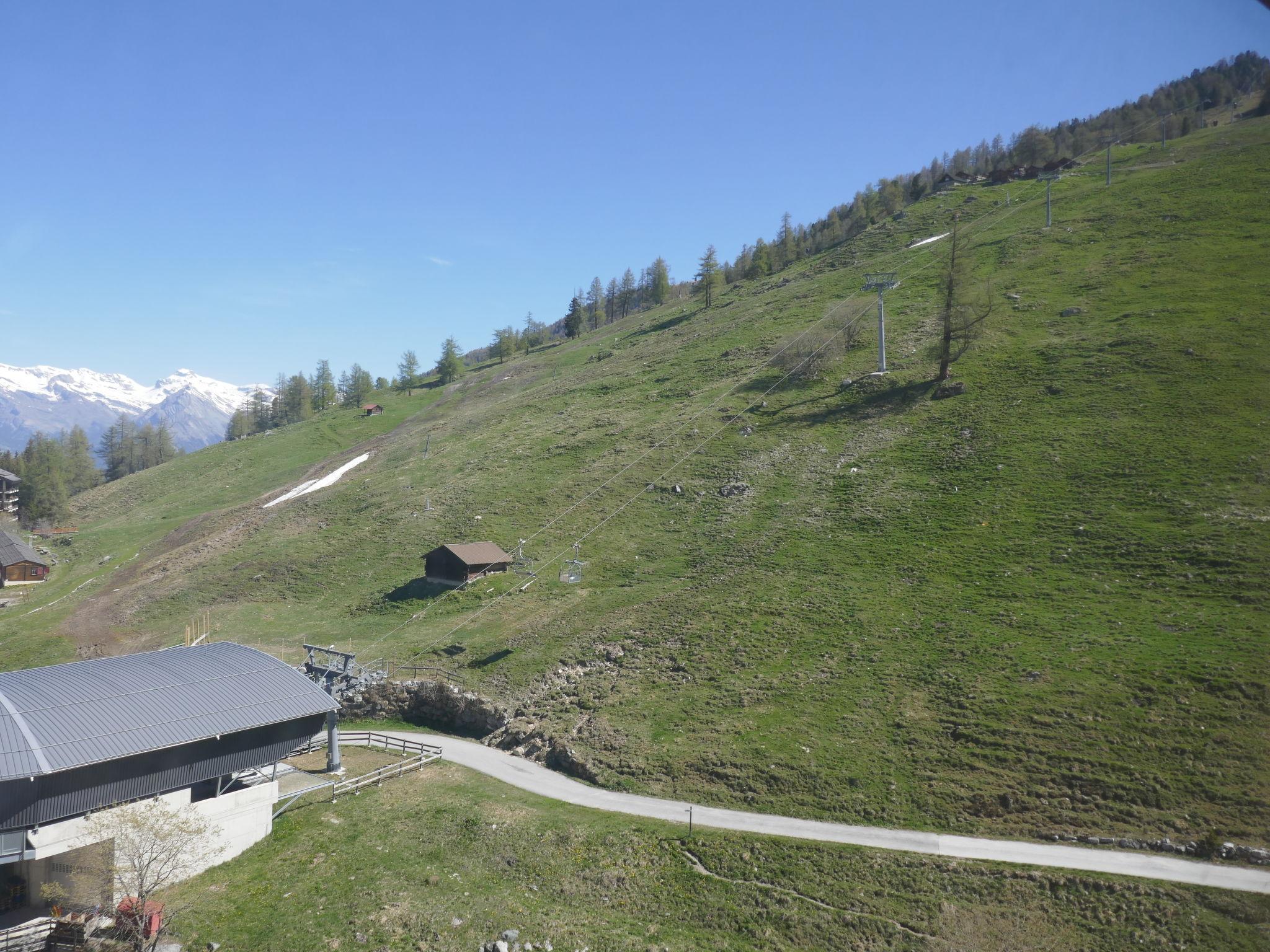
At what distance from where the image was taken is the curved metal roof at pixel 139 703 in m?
27.6

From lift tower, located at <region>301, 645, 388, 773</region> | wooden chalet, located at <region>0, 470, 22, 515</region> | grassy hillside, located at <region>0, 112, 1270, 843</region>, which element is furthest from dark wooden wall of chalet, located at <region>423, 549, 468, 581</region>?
wooden chalet, located at <region>0, 470, 22, 515</region>

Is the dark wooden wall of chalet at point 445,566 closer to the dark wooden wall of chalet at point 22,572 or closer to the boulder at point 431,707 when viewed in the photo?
the boulder at point 431,707

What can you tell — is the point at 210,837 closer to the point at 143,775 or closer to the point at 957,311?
the point at 143,775

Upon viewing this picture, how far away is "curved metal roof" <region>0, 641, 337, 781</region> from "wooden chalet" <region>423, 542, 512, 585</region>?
21356mm

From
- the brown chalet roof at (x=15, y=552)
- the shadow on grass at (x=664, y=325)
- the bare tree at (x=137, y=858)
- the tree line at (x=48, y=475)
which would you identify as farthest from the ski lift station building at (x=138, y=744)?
the shadow on grass at (x=664, y=325)

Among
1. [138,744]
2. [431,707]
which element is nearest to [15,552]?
[431,707]

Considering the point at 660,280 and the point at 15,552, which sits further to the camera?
the point at 660,280

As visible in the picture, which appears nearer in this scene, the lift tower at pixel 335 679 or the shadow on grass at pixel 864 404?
the lift tower at pixel 335 679

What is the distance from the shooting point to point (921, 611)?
4359 cm

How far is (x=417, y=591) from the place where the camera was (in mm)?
60656

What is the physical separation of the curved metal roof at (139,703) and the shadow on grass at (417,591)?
819 inches

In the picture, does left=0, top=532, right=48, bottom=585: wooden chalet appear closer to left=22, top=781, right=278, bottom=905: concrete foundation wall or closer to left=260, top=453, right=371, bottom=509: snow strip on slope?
left=260, top=453, right=371, bottom=509: snow strip on slope

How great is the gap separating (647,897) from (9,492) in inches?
5477

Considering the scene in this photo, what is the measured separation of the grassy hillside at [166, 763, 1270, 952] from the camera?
2366 centimetres
